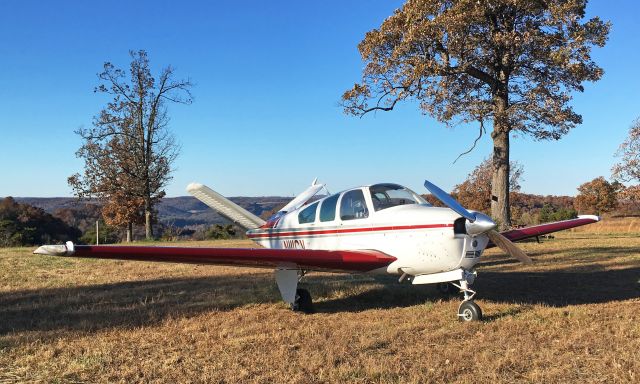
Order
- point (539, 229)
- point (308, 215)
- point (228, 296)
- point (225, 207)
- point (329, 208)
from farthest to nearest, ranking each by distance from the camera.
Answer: point (225, 207), point (539, 229), point (228, 296), point (308, 215), point (329, 208)

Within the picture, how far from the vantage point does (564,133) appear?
1825 centimetres

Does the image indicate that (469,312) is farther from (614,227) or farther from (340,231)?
(614,227)

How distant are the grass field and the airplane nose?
4.21 ft

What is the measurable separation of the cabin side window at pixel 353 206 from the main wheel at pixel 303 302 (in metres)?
1.47

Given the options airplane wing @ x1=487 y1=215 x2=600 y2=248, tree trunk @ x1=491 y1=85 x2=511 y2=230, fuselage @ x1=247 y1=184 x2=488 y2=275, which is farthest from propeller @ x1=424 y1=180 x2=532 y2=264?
tree trunk @ x1=491 y1=85 x2=511 y2=230

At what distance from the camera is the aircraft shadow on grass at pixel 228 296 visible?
738 centimetres

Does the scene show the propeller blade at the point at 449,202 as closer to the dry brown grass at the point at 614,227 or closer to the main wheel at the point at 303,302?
the main wheel at the point at 303,302

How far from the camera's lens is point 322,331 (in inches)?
252

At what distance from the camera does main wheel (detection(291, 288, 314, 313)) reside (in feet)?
25.9

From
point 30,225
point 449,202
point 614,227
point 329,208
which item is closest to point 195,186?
point 329,208

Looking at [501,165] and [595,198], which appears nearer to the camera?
[501,165]

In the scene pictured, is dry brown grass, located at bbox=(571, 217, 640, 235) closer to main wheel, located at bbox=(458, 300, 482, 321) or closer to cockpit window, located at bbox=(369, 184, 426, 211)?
cockpit window, located at bbox=(369, 184, 426, 211)

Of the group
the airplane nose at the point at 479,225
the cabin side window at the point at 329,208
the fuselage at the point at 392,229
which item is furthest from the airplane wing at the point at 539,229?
the cabin side window at the point at 329,208

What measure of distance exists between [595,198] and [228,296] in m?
68.4
